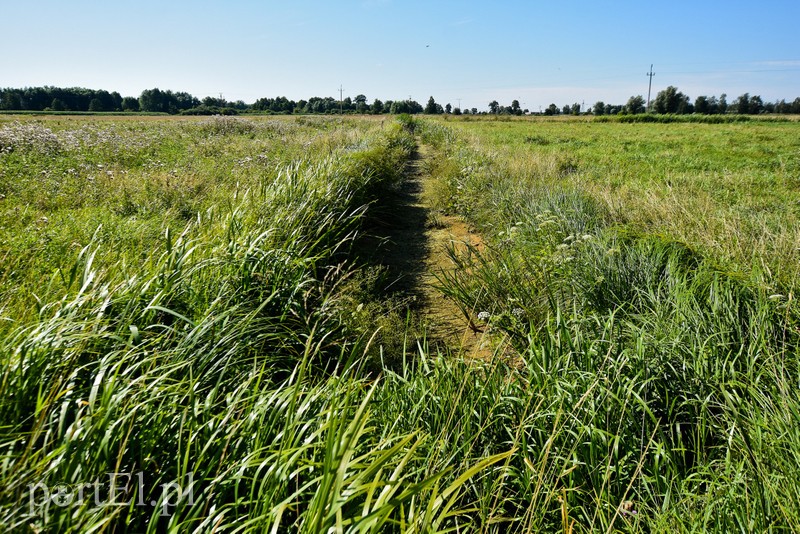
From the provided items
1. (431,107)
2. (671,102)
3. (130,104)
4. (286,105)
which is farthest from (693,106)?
(130,104)

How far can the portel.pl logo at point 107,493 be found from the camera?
4.34 feet

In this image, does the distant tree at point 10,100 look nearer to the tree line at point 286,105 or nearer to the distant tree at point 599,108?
the tree line at point 286,105

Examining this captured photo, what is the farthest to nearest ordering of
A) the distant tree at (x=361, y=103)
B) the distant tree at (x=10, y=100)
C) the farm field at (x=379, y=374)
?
1. the distant tree at (x=361, y=103)
2. the distant tree at (x=10, y=100)
3. the farm field at (x=379, y=374)

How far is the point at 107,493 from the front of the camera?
1.53 m

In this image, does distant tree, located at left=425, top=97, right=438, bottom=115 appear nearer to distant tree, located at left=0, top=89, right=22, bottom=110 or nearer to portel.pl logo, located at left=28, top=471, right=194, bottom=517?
distant tree, located at left=0, top=89, right=22, bottom=110

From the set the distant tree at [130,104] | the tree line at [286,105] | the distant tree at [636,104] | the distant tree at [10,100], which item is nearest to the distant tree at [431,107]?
the tree line at [286,105]

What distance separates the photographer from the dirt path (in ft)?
15.3

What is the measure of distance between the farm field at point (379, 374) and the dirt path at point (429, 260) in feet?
0.33

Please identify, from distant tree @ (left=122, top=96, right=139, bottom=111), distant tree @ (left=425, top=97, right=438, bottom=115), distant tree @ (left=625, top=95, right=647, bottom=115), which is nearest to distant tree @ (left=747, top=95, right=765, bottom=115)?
distant tree @ (left=625, top=95, right=647, bottom=115)

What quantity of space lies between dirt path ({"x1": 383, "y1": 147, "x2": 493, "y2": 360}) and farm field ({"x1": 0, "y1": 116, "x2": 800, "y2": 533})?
4.0 inches

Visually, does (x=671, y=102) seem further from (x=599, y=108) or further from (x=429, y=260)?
(x=429, y=260)

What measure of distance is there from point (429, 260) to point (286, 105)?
95650 millimetres

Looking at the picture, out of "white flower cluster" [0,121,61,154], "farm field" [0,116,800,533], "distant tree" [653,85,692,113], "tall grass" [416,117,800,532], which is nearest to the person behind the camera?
"farm field" [0,116,800,533]

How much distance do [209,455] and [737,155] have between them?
70.6 ft
